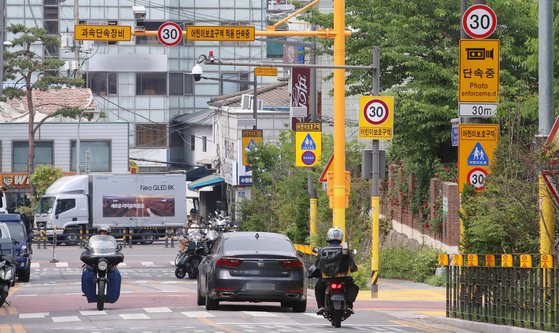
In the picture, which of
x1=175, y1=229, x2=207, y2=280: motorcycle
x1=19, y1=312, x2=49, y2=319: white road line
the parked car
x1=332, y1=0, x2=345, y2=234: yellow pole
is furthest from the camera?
x1=175, y1=229, x2=207, y2=280: motorcycle

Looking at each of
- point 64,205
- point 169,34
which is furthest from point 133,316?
point 64,205

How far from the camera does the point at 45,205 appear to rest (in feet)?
231

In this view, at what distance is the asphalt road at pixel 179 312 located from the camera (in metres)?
21.5

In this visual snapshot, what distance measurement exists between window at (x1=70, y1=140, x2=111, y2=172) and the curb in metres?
64.9

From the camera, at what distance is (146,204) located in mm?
68812

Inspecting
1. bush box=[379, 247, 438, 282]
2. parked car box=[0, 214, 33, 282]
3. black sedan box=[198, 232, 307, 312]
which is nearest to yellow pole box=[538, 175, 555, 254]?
black sedan box=[198, 232, 307, 312]

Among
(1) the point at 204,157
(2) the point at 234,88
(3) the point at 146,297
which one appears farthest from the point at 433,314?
(2) the point at 234,88

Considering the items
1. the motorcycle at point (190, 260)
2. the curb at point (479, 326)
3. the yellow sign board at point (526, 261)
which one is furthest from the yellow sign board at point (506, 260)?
the motorcycle at point (190, 260)

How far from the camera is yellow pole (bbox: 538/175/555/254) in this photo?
19094mm

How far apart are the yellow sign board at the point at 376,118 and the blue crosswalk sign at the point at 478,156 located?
7746mm

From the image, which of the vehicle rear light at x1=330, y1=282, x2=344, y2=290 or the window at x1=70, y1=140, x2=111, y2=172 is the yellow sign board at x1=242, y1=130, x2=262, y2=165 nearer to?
the window at x1=70, y1=140, x2=111, y2=172

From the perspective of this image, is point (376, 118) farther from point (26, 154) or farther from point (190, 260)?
point (26, 154)

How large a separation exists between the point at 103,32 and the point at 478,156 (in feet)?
33.5

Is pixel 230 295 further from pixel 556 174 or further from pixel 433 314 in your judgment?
pixel 556 174
